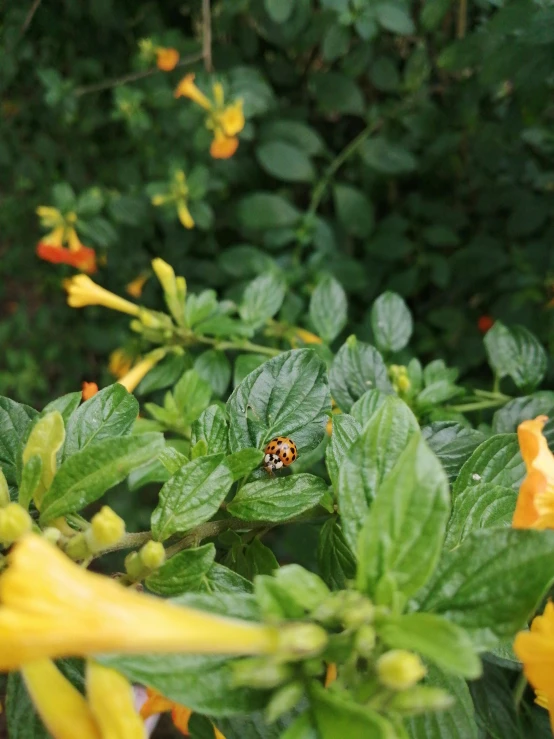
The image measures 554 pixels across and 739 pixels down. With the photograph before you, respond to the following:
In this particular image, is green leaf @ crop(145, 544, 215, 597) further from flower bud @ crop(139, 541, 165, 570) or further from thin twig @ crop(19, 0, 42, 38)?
thin twig @ crop(19, 0, 42, 38)

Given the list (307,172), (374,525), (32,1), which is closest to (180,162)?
(307,172)

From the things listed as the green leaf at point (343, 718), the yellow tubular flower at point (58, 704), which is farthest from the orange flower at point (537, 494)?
the yellow tubular flower at point (58, 704)

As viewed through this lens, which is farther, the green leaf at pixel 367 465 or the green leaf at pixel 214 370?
the green leaf at pixel 214 370

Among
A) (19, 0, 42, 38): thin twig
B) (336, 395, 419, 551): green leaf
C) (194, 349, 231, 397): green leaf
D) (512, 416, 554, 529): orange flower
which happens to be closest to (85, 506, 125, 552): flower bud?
(336, 395, 419, 551): green leaf

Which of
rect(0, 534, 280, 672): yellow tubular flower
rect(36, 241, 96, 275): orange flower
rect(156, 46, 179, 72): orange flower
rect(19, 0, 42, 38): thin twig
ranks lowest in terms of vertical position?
rect(36, 241, 96, 275): orange flower

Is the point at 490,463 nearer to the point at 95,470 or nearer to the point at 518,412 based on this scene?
the point at 518,412

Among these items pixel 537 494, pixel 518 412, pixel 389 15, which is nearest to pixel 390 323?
pixel 518 412

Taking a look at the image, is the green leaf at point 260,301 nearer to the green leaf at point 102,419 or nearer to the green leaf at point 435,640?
the green leaf at point 102,419
